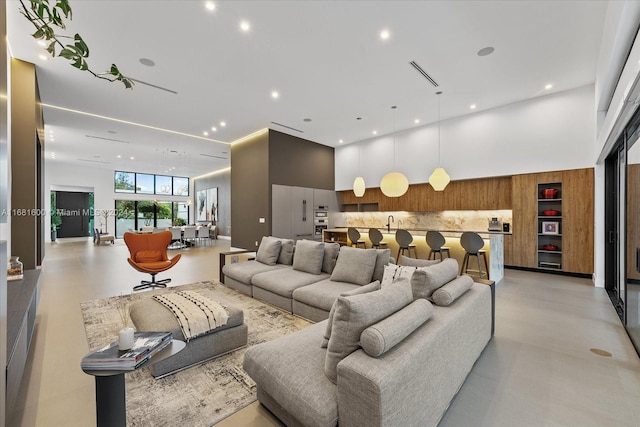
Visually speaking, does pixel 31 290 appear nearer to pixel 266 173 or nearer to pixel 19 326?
pixel 19 326

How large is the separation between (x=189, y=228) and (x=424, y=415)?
11.6 m

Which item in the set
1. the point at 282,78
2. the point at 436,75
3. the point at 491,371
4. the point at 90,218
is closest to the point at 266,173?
the point at 282,78

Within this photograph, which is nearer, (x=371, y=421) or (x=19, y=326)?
(x=371, y=421)

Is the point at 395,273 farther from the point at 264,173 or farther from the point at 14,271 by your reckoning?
the point at 264,173

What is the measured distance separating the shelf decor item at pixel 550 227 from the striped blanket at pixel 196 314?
695cm

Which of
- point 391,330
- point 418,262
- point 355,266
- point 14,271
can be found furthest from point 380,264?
point 14,271

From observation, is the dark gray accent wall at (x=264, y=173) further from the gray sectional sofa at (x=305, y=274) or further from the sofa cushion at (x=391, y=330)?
the sofa cushion at (x=391, y=330)

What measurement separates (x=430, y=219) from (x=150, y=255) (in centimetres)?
734

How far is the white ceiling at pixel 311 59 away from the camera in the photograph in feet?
11.7

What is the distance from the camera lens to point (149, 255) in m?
5.42

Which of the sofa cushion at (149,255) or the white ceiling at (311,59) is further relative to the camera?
the sofa cushion at (149,255)

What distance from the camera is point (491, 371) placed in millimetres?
2473

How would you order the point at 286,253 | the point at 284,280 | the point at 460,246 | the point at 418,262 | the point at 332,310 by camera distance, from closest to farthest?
1. the point at 332,310
2. the point at 418,262
3. the point at 284,280
4. the point at 286,253
5. the point at 460,246

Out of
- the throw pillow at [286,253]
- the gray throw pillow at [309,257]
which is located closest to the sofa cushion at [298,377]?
the gray throw pillow at [309,257]
